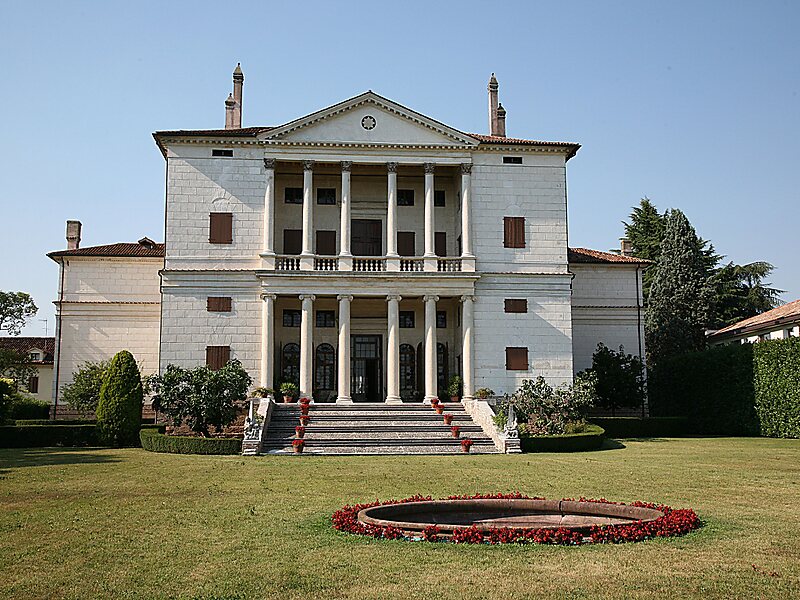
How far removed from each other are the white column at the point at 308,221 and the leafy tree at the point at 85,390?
11.3 meters

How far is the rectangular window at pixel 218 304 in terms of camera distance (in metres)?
41.6

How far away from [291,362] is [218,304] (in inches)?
195

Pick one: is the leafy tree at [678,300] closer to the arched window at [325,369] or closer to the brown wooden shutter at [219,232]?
the arched window at [325,369]

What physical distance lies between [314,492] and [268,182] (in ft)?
84.4

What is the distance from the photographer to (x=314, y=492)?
19.3 metres

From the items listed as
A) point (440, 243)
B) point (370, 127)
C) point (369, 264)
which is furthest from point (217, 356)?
point (370, 127)

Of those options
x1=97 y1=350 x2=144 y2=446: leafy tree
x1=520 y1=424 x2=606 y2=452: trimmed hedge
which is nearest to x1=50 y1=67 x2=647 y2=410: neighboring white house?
x1=97 y1=350 x2=144 y2=446: leafy tree

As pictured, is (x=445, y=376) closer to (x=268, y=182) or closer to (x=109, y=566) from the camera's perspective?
(x=268, y=182)

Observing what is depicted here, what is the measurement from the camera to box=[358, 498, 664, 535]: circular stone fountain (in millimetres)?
13836

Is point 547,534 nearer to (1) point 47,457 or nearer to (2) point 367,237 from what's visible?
(1) point 47,457

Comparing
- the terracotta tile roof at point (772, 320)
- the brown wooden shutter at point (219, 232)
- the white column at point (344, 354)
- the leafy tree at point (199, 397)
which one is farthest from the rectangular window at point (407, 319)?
the terracotta tile roof at point (772, 320)

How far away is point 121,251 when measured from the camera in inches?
1869

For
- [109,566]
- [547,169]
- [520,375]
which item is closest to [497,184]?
[547,169]

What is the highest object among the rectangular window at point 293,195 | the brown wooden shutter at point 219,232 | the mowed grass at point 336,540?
the rectangular window at point 293,195
